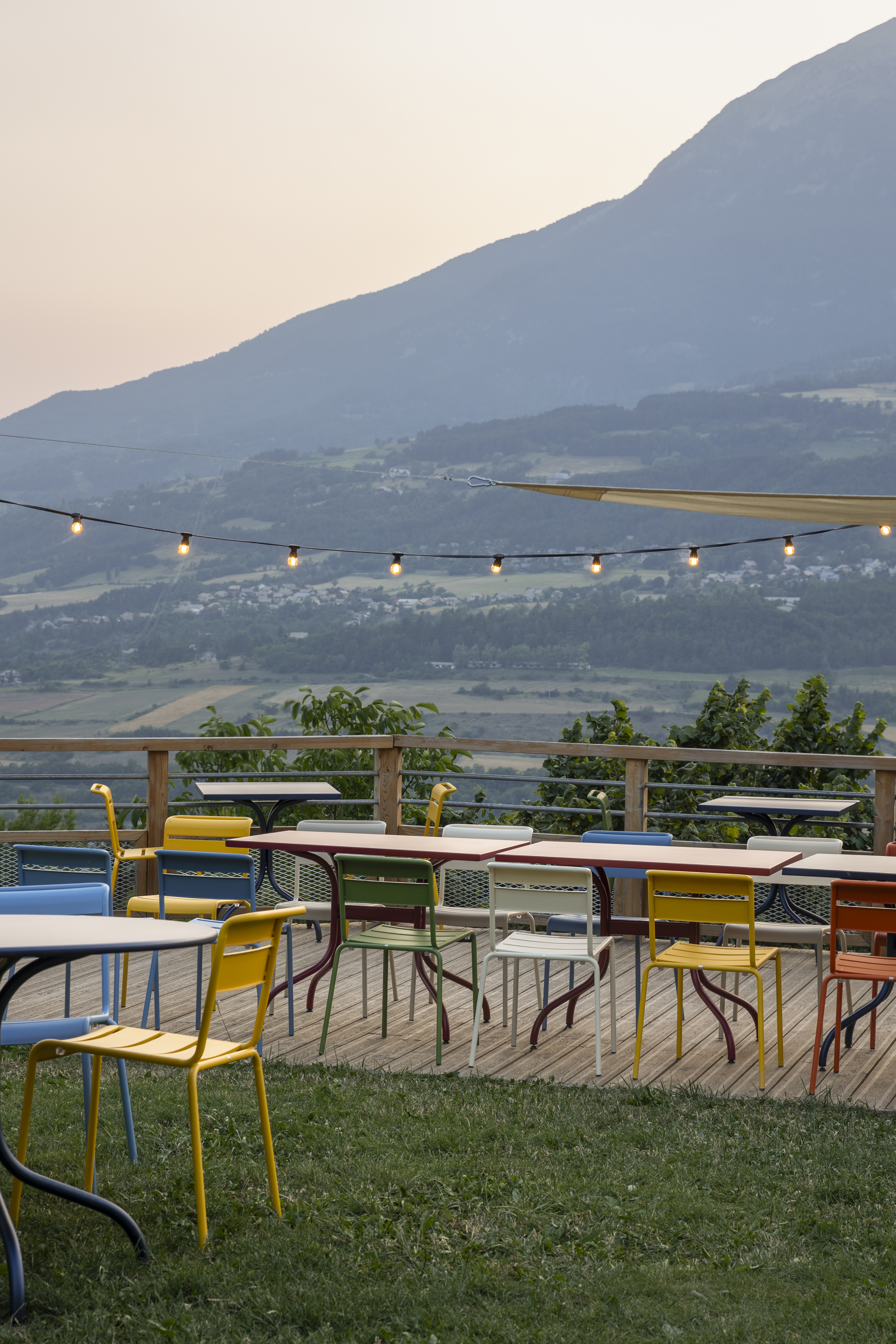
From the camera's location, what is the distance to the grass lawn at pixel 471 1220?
107 inches

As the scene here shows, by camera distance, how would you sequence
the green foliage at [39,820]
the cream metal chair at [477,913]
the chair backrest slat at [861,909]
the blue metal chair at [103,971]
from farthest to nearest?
1. the green foliage at [39,820]
2. the cream metal chair at [477,913]
3. the chair backrest slat at [861,909]
4. the blue metal chair at [103,971]

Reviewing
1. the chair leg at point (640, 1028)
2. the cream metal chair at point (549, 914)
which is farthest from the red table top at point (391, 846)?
the chair leg at point (640, 1028)

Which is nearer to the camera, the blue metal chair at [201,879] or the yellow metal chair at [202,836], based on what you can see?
the blue metal chair at [201,879]

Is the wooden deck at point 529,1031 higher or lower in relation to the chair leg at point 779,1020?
lower

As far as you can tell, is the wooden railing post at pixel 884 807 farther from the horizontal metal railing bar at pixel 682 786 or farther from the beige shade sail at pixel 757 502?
the beige shade sail at pixel 757 502

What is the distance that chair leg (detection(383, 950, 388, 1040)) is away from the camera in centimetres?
511

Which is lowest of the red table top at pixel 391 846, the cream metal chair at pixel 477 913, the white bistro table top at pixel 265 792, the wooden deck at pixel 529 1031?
the wooden deck at pixel 529 1031

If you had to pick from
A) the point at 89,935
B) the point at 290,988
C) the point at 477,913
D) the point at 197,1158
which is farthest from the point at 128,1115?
the point at 477,913

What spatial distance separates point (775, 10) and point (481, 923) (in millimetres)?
68209

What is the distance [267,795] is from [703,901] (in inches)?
136

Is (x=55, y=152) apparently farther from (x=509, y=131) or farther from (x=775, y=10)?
(x=775, y=10)

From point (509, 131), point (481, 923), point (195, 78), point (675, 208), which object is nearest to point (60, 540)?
point (195, 78)

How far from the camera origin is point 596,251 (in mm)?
101125

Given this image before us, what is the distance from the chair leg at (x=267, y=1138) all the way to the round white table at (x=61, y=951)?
35 centimetres
